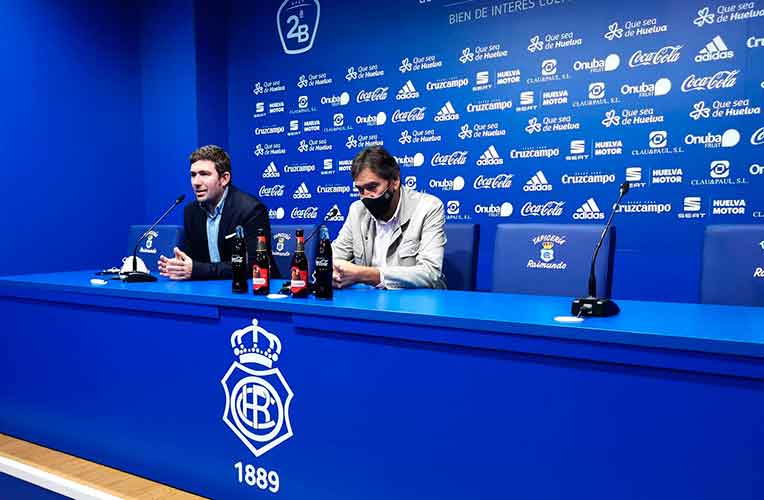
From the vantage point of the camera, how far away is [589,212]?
3363 millimetres

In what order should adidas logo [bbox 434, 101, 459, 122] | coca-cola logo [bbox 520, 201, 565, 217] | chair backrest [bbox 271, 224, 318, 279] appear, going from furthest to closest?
adidas logo [bbox 434, 101, 459, 122]
coca-cola logo [bbox 520, 201, 565, 217]
chair backrest [bbox 271, 224, 318, 279]

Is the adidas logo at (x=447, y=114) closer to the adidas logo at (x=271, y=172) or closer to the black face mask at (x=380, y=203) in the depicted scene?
the adidas logo at (x=271, y=172)

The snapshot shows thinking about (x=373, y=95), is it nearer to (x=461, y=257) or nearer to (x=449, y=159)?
(x=449, y=159)

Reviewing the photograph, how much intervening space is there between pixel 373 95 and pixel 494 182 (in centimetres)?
107

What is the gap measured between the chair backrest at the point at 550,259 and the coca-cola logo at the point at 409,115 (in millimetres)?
1699

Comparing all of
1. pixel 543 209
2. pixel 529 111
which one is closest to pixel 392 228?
pixel 543 209

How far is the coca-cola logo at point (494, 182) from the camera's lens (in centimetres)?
363

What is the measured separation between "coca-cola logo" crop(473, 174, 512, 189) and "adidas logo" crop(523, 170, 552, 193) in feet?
0.37

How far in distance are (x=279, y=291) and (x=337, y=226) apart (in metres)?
2.39

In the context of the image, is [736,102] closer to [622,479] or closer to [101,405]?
[622,479]

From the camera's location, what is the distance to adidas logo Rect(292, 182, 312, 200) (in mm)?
4434

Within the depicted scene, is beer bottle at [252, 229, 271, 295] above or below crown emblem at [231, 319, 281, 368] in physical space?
above

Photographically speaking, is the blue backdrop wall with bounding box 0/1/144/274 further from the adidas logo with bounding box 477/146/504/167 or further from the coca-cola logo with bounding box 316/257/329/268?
the coca-cola logo with bounding box 316/257/329/268

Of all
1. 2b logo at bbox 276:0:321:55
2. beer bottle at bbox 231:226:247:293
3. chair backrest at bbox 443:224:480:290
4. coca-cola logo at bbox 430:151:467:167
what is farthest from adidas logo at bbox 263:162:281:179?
beer bottle at bbox 231:226:247:293
